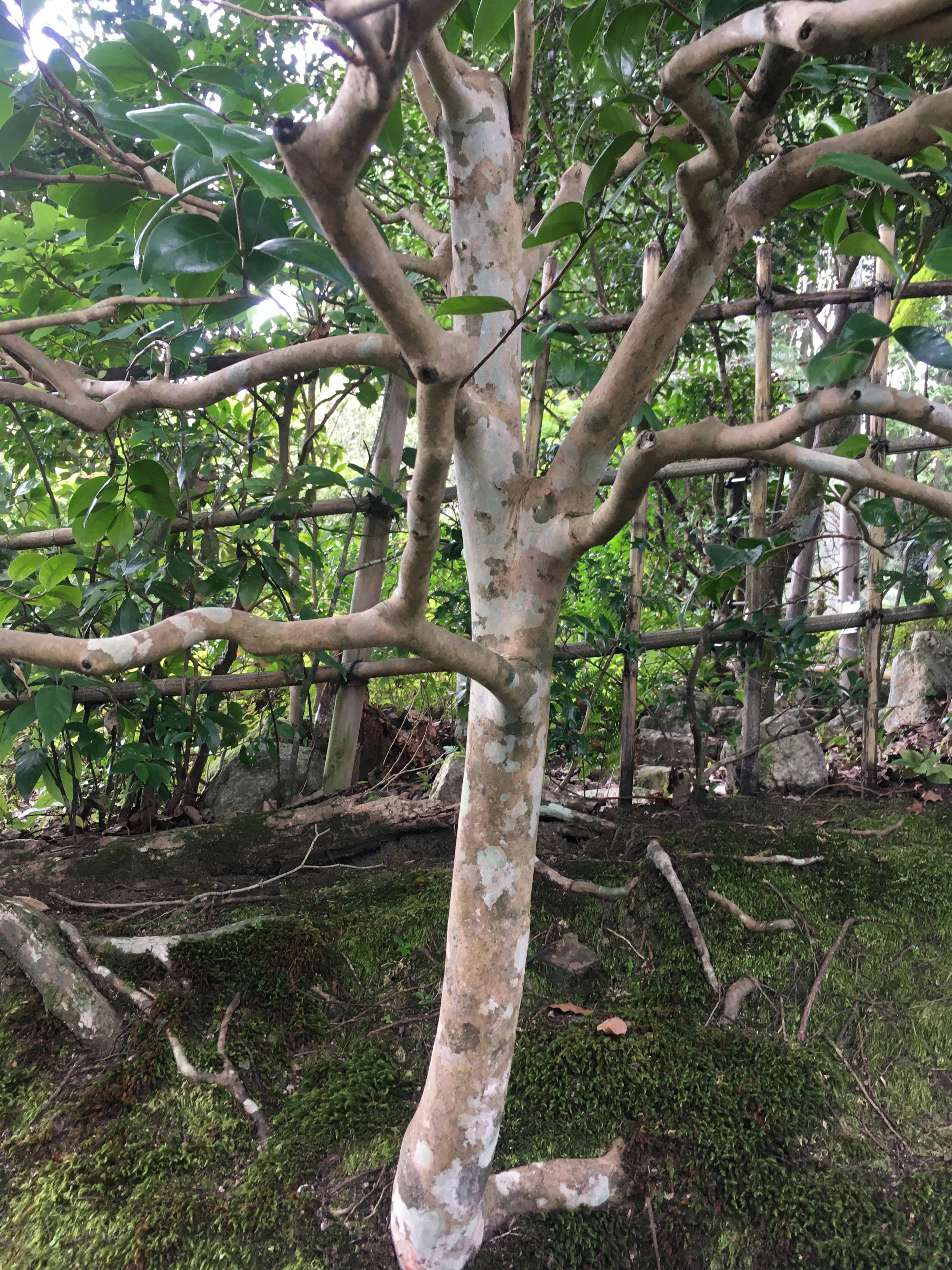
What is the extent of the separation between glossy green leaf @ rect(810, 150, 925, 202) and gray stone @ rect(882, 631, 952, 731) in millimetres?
2642

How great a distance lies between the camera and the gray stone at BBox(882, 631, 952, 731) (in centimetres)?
293

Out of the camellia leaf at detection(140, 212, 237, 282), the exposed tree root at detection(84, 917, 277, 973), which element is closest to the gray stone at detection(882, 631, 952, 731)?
the exposed tree root at detection(84, 917, 277, 973)

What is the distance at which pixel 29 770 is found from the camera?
73.3 inches

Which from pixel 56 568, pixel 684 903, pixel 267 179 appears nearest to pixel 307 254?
pixel 267 179

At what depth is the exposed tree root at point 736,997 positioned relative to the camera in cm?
147

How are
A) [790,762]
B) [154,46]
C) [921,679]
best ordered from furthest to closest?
1. [921,679]
2. [790,762]
3. [154,46]

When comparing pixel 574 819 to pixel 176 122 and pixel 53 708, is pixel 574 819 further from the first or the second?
pixel 176 122

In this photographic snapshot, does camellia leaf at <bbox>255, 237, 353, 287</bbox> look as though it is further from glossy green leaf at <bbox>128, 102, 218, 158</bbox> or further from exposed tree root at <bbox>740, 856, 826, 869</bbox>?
exposed tree root at <bbox>740, 856, 826, 869</bbox>

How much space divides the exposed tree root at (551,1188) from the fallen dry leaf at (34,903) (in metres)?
1.06

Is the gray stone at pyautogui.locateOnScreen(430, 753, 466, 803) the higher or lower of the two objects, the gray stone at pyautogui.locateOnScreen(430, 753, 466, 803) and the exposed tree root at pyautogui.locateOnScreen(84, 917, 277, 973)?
the higher

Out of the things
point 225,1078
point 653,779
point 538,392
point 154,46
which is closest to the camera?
point 154,46

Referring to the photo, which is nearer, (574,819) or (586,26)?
(586,26)

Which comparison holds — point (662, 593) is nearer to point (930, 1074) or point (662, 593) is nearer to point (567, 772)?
point (567, 772)

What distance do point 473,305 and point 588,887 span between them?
1.33m
